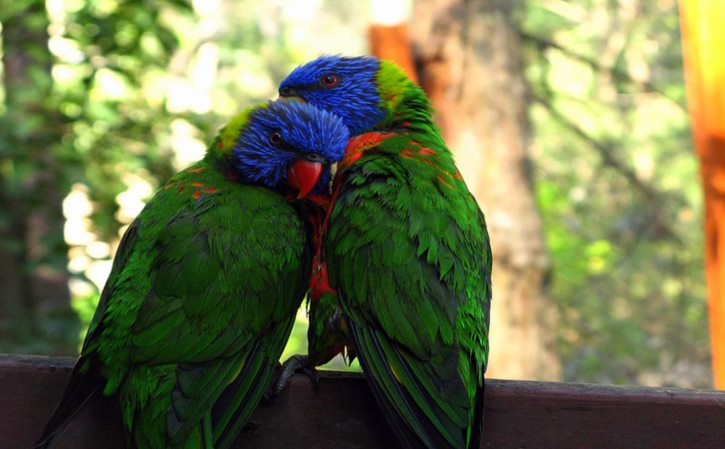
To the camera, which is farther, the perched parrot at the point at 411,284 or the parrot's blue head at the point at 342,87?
the parrot's blue head at the point at 342,87

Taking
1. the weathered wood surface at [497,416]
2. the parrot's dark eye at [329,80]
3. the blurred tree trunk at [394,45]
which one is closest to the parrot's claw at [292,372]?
the weathered wood surface at [497,416]

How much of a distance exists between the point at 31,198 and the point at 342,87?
1.53 meters

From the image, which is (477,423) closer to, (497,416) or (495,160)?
(497,416)

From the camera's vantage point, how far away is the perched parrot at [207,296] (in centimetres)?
137

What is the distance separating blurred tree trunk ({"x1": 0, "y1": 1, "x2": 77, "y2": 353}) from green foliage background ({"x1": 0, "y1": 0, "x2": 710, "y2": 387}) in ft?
0.06

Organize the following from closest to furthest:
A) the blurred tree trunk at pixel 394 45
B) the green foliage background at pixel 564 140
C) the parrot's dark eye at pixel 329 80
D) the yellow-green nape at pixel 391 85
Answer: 1. the yellow-green nape at pixel 391 85
2. the parrot's dark eye at pixel 329 80
3. the green foliage background at pixel 564 140
4. the blurred tree trunk at pixel 394 45

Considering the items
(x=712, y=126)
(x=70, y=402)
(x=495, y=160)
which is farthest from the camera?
(x=495, y=160)

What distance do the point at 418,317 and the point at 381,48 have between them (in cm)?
271

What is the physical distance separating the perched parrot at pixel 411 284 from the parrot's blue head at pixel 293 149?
0.06 meters

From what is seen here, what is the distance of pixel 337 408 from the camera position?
1.46 metres

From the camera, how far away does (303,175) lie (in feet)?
6.44

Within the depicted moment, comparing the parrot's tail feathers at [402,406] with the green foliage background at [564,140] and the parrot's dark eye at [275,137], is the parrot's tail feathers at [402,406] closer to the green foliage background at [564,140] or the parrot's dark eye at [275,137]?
the parrot's dark eye at [275,137]

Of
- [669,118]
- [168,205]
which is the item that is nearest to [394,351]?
[168,205]

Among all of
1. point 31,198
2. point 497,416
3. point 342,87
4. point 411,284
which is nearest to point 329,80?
point 342,87
